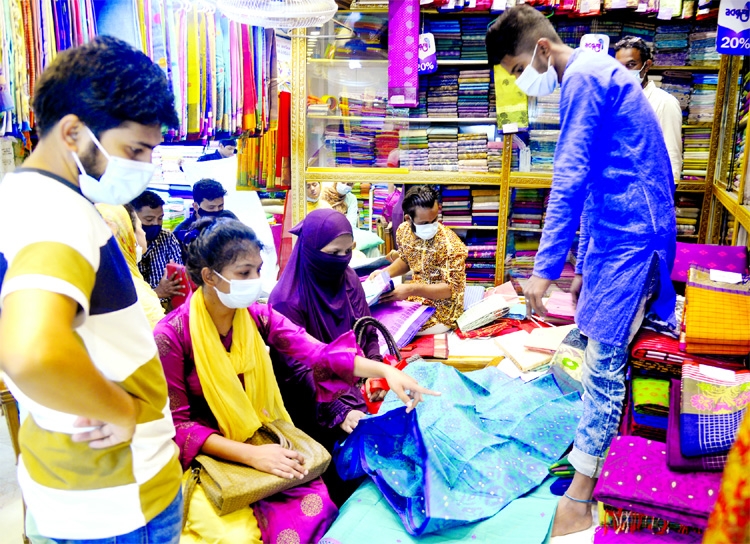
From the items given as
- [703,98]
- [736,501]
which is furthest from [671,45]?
[736,501]

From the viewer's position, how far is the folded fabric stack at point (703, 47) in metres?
4.71

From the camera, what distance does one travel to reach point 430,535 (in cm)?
204

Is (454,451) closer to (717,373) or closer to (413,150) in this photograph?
(717,373)

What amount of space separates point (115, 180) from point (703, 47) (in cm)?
490

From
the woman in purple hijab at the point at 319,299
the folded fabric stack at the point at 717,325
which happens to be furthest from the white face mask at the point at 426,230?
the folded fabric stack at the point at 717,325

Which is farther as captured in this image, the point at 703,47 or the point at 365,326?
the point at 703,47

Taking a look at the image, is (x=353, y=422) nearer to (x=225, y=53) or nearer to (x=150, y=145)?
(x=150, y=145)

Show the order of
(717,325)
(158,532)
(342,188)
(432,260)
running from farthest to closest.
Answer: (342,188) → (432,260) → (717,325) → (158,532)

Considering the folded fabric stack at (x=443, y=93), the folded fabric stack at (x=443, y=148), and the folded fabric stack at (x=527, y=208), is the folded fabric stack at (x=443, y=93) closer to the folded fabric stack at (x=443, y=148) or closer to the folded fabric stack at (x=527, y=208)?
the folded fabric stack at (x=443, y=148)

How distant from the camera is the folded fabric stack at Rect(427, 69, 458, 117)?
16.7 feet

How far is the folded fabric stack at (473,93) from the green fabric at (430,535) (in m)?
3.54

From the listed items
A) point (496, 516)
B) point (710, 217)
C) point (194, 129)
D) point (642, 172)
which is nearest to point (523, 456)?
point (496, 516)

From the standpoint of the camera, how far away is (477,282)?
527 cm

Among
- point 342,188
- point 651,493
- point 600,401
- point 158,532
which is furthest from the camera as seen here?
point 342,188
